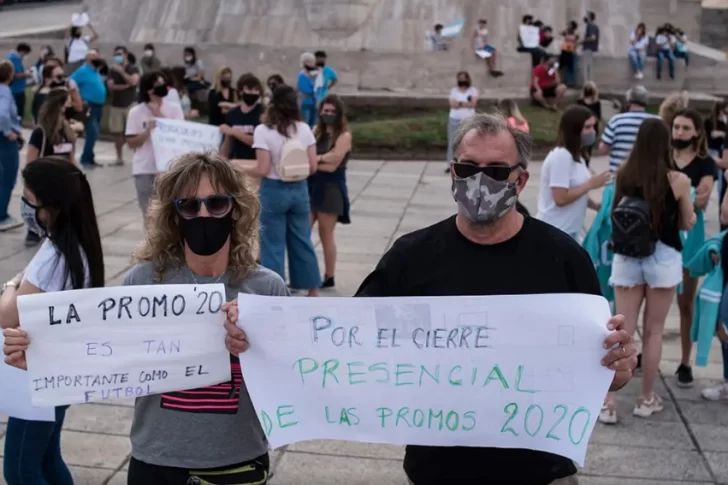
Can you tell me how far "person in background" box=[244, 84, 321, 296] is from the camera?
8023 millimetres

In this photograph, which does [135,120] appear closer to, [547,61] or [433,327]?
[433,327]

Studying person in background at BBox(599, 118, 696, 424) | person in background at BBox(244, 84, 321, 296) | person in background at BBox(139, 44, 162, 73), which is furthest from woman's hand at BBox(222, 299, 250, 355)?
person in background at BBox(139, 44, 162, 73)

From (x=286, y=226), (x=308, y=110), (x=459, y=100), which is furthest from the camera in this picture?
(x=308, y=110)

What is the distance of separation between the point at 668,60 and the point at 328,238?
21.7 m

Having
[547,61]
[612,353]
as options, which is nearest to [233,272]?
[612,353]

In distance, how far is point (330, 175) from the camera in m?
8.90

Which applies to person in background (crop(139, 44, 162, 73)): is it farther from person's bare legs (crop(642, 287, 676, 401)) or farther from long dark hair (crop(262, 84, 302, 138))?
person's bare legs (crop(642, 287, 676, 401))

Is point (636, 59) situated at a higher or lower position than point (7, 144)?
lower

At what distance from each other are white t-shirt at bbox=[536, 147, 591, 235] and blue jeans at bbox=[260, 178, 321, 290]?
6.82ft

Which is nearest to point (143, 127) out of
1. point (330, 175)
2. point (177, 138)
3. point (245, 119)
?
point (177, 138)

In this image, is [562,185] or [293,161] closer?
[562,185]

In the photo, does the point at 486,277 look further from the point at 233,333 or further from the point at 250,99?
the point at 250,99

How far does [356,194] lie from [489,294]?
11.0 meters

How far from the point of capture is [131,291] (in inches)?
129
